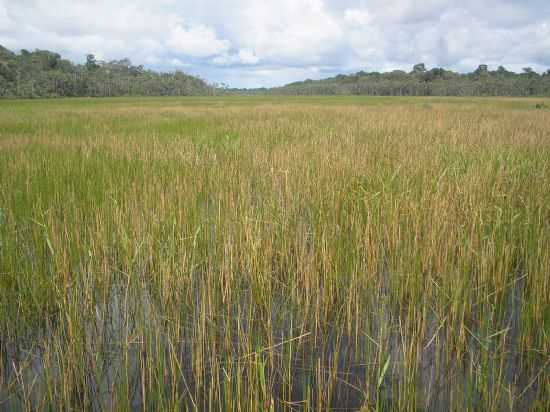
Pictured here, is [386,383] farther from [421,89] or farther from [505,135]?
[421,89]

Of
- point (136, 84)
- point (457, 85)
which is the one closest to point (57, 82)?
point (136, 84)

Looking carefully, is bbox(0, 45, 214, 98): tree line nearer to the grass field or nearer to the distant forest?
the distant forest

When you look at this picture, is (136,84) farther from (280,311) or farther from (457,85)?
(280,311)

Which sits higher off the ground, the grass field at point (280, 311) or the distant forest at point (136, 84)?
the distant forest at point (136, 84)

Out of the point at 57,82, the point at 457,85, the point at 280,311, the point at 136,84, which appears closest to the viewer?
the point at 280,311

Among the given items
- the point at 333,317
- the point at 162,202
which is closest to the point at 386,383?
the point at 333,317

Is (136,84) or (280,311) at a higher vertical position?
(136,84)

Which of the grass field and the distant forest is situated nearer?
the grass field

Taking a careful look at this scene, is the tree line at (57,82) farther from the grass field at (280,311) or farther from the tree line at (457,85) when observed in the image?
the grass field at (280,311)

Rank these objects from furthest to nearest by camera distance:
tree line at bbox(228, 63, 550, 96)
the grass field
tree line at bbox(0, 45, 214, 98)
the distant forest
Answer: tree line at bbox(228, 63, 550, 96)
the distant forest
tree line at bbox(0, 45, 214, 98)
the grass field

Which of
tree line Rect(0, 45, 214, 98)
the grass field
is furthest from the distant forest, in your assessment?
the grass field

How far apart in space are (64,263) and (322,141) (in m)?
5.77

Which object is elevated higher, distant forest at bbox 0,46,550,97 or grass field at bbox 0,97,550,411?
distant forest at bbox 0,46,550,97

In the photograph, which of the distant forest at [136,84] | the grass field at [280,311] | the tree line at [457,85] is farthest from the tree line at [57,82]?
the grass field at [280,311]
